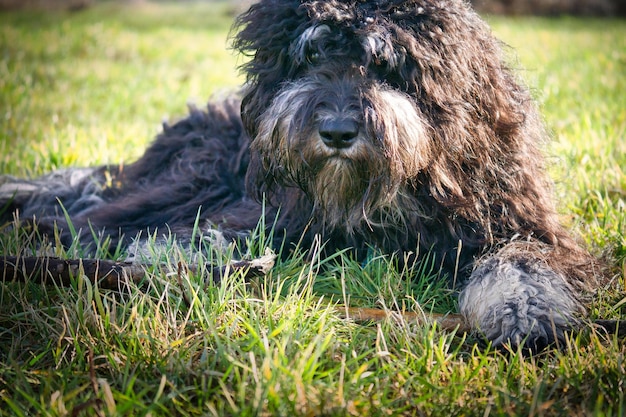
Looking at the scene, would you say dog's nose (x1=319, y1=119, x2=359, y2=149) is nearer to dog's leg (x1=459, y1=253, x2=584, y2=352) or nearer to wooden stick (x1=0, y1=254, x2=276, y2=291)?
wooden stick (x1=0, y1=254, x2=276, y2=291)

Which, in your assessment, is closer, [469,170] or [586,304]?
[586,304]

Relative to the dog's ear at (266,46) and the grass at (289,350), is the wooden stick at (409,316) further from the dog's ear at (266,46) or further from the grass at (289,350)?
the dog's ear at (266,46)

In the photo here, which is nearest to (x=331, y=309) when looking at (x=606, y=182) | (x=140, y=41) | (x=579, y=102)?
(x=606, y=182)

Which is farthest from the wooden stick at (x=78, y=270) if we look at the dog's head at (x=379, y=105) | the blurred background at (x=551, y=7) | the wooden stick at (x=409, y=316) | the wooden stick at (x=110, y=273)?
the blurred background at (x=551, y=7)

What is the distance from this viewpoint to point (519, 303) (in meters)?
2.90

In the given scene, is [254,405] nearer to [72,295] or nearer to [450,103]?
[72,295]

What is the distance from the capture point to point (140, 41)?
37.3 ft

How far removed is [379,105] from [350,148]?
226 mm

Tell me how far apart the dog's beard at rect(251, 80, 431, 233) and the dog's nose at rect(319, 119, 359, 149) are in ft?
0.07

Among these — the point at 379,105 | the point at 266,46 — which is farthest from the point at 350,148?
the point at 266,46

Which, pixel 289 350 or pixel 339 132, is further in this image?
pixel 339 132

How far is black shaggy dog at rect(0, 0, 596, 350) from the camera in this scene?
9.85 feet

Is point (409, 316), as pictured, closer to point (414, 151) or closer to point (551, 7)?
point (414, 151)

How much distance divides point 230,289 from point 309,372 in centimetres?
69
